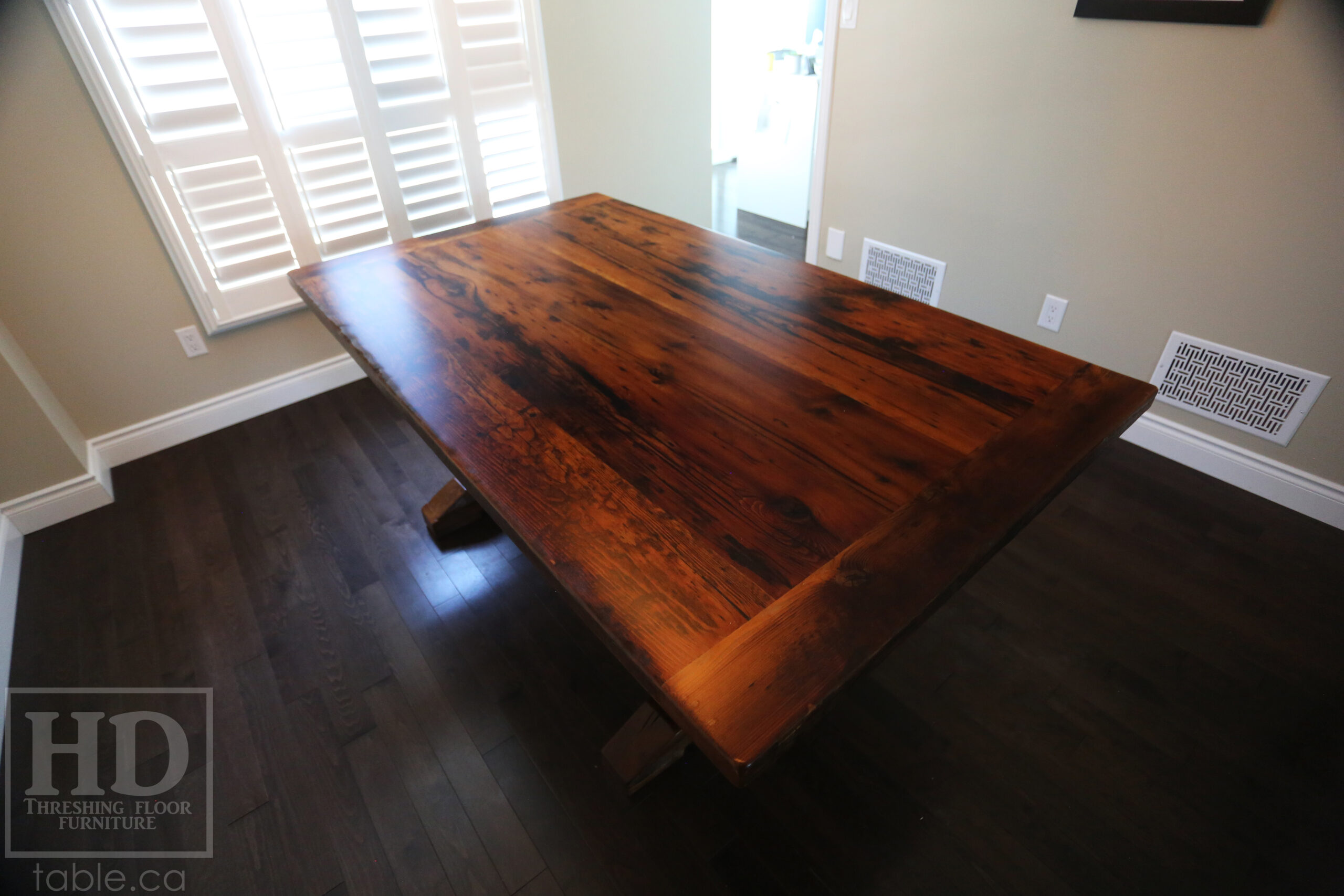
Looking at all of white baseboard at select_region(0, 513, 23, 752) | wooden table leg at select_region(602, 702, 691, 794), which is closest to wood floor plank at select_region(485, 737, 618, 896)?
wooden table leg at select_region(602, 702, 691, 794)

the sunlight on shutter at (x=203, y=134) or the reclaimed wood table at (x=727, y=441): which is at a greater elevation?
the sunlight on shutter at (x=203, y=134)

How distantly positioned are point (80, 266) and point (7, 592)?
984 mm

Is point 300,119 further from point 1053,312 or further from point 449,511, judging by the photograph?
point 1053,312

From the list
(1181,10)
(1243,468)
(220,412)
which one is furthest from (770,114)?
(220,412)

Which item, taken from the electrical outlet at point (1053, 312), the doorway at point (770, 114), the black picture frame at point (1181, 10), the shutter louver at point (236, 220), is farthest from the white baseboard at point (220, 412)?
the black picture frame at point (1181, 10)

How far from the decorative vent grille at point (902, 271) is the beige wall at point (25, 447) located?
2.85 metres

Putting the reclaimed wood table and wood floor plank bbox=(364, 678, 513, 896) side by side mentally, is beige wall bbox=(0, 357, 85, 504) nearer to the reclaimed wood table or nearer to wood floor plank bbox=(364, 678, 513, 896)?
the reclaimed wood table

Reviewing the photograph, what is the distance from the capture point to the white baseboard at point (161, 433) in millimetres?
1930

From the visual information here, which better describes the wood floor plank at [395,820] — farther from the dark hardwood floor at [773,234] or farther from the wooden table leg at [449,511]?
the dark hardwood floor at [773,234]

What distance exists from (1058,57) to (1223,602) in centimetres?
166

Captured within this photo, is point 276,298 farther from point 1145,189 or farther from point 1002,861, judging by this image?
point 1145,189

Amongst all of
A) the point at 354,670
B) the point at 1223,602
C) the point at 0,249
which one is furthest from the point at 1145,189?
the point at 0,249

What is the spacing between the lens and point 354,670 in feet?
4.95

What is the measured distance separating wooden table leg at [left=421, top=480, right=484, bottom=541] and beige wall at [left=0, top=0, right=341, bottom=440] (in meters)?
1.14
